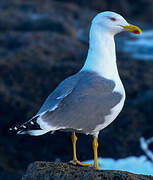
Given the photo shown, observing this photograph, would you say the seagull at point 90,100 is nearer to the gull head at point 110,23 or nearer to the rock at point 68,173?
the gull head at point 110,23

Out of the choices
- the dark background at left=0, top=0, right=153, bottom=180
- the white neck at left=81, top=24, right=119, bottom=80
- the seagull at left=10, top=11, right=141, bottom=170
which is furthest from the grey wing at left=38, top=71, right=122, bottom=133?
the dark background at left=0, top=0, right=153, bottom=180

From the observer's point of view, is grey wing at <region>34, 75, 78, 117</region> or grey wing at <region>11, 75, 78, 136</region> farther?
grey wing at <region>34, 75, 78, 117</region>

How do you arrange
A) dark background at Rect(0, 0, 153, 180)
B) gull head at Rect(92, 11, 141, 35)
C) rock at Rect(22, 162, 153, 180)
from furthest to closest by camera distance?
dark background at Rect(0, 0, 153, 180), gull head at Rect(92, 11, 141, 35), rock at Rect(22, 162, 153, 180)

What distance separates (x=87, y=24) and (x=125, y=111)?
7410 mm

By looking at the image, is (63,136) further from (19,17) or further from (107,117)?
(19,17)

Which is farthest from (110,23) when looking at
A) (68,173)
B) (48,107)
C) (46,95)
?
(46,95)

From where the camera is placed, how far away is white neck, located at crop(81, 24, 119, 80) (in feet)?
15.3

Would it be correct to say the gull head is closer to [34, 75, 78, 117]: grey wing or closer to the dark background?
[34, 75, 78, 117]: grey wing

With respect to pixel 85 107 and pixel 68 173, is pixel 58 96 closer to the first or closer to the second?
pixel 85 107

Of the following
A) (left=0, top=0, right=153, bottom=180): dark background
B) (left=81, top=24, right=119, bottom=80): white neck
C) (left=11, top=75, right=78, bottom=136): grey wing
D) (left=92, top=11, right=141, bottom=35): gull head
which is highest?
(left=92, top=11, right=141, bottom=35): gull head

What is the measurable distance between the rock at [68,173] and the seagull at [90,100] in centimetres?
34

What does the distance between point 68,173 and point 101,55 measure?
1.44 meters

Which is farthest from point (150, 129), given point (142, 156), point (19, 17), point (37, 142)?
point (19, 17)

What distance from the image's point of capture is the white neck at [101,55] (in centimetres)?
466
